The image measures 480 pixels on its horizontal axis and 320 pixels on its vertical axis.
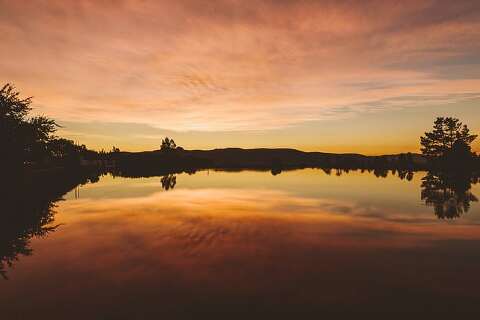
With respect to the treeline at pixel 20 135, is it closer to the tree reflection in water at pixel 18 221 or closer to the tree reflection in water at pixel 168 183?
the tree reflection in water at pixel 18 221

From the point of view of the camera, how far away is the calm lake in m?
10.2

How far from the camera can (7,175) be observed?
3575 centimetres

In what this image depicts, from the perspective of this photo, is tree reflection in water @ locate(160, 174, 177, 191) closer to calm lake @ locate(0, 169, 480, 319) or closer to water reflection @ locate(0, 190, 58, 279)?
water reflection @ locate(0, 190, 58, 279)

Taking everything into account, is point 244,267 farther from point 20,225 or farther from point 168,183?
point 168,183

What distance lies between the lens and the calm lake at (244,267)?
1019 cm

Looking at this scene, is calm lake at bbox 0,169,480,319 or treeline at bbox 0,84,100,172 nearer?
calm lake at bbox 0,169,480,319

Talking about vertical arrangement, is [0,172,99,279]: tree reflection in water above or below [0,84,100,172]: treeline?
below

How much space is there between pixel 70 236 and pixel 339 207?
21650 millimetres

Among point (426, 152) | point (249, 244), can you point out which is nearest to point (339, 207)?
point (249, 244)

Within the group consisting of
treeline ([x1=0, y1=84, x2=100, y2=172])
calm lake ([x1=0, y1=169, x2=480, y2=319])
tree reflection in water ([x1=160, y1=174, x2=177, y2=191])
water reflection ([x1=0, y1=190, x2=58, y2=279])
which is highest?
treeline ([x1=0, y1=84, x2=100, y2=172])

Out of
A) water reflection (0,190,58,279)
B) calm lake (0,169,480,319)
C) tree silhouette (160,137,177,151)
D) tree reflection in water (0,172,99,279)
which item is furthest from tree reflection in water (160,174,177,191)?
tree silhouette (160,137,177,151)

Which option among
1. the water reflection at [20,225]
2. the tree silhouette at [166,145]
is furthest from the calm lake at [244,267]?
the tree silhouette at [166,145]

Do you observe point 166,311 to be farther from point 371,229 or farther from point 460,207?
point 460,207

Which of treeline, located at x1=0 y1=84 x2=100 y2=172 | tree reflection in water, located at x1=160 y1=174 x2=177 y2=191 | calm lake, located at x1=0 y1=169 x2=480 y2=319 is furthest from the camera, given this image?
tree reflection in water, located at x1=160 y1=174 x2=177 y2=191
